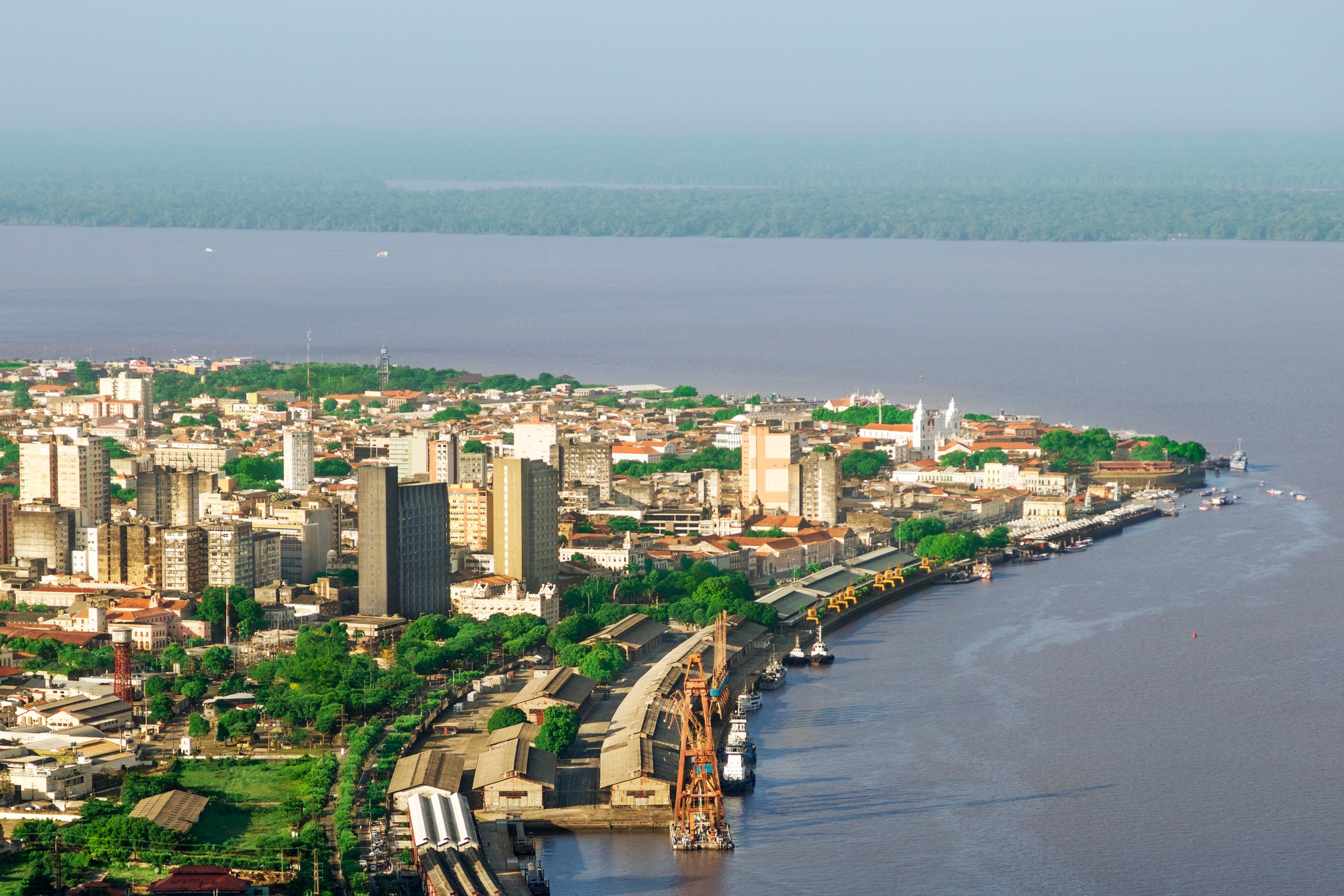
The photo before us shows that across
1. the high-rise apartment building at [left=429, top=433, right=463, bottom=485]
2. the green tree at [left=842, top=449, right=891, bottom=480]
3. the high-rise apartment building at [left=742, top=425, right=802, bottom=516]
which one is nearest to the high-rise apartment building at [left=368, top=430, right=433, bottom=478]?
the high-rise apartment building at [left=429, top=433, right=463, bottom=485]

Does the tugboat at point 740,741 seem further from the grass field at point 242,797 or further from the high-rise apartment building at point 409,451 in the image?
the high-rise apartment building at point 409,451

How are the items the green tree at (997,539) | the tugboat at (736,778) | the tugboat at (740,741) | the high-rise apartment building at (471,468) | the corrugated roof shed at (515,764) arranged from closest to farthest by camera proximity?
the corrugated roof shed at (515,764), the tugboat at (736,778), the tugboat at (740,741), the green tree at (997,539), the high-rise apartment building at (471,468)

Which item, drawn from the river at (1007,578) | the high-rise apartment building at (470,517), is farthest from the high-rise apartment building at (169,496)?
the river at (1007,578)

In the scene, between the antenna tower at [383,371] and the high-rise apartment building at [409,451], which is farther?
the antenna tower at [383,371]

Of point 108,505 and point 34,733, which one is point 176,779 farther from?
point 108,505

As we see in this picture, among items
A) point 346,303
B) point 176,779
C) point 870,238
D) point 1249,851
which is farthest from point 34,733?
point 870,238

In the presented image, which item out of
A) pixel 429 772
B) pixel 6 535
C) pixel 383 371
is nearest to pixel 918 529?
pixel 6 535
